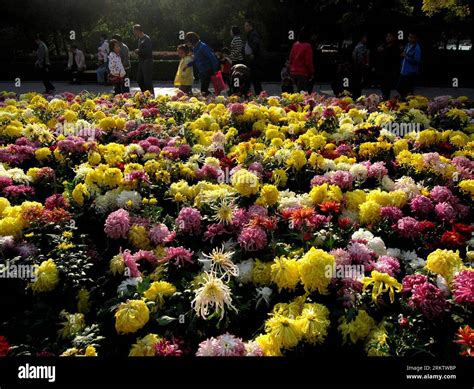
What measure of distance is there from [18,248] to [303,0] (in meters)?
20.5

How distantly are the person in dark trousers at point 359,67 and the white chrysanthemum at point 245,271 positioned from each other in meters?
8.08

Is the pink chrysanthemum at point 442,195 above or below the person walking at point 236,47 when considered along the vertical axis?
below

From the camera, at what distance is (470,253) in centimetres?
267

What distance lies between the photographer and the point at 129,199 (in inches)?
133

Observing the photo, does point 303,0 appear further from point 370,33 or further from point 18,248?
point 18,248

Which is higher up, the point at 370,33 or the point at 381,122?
the point at 370,33

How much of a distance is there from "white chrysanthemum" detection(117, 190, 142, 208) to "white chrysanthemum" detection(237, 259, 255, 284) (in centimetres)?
94

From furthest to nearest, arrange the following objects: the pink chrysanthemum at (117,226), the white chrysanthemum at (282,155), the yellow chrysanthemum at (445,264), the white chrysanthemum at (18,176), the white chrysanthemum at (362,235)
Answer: the white chrysanthemum at (282,155) < the white chrysanthemum at (18,176) < the pink chrysanthemum at (117,226) < the white chrysanthemum at (362,235) < the yellow chrysanthemum at (445,264)

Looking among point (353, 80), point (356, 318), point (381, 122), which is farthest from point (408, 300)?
point (353, 80)

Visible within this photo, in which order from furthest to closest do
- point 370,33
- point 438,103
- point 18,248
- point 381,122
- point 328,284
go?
point 370,33 < point 438,103 < point 381,122 < point 18,248 < point 328,284

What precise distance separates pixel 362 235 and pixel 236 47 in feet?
29.1

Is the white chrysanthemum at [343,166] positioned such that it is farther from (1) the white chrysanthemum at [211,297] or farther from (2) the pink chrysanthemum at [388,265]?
(1) the white chrysanthemum at [211,297]

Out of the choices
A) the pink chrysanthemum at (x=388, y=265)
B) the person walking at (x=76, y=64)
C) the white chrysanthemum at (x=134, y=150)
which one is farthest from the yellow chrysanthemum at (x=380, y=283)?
the person walking at (x=76, y=64)

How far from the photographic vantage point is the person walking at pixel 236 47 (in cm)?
1101
